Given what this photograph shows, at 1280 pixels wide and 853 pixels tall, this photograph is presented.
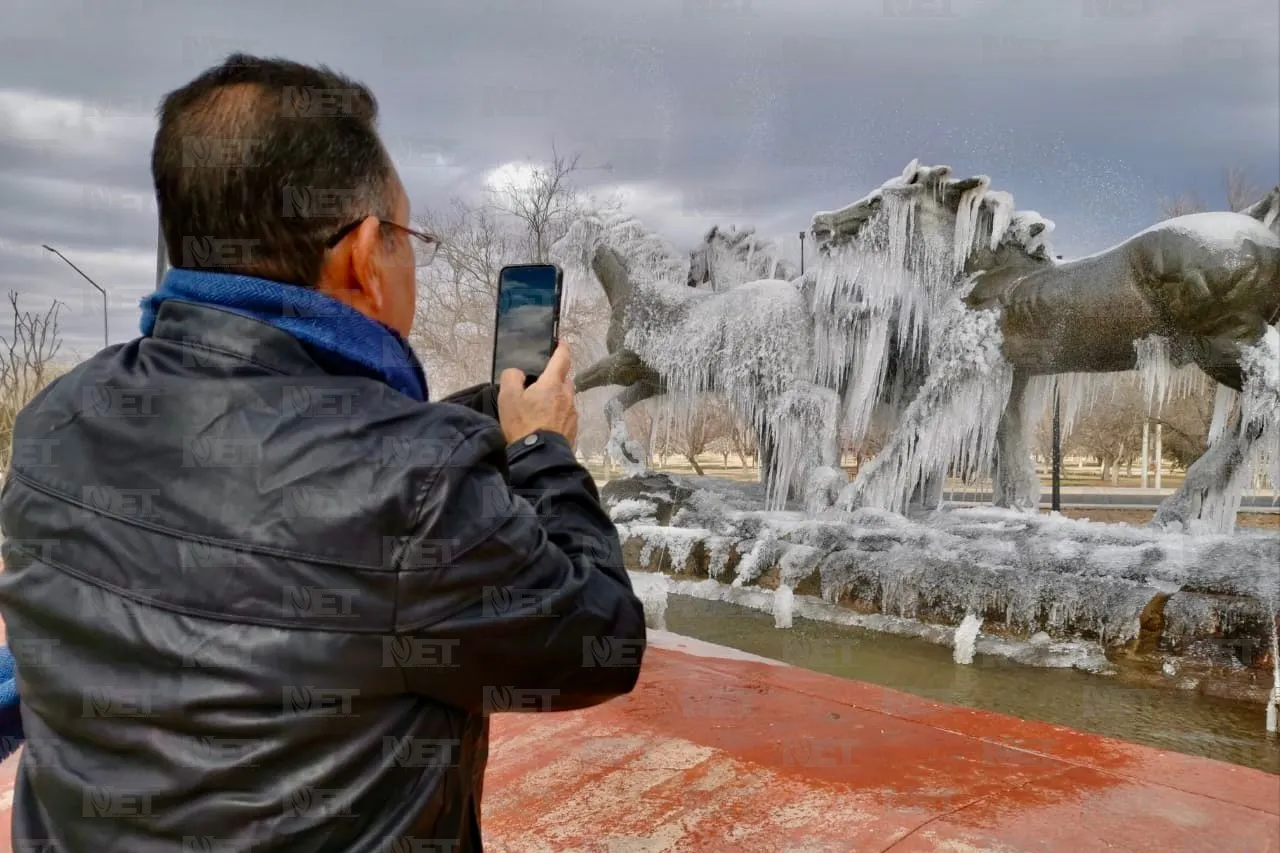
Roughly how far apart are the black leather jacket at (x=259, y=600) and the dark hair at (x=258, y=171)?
0.30ft

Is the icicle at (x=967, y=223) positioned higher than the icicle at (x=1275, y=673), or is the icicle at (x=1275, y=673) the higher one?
the icicle at (x=967, y=223)

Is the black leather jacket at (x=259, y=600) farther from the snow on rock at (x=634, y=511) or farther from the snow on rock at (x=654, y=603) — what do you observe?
the snow on rock at (x=634, y=511)

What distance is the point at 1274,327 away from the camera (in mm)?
6168

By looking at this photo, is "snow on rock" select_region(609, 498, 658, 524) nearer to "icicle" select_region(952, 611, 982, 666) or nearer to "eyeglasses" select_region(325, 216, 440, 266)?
"icicle" select_region(952, 611, 982, 666)

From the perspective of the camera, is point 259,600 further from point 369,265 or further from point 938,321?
point 938,321

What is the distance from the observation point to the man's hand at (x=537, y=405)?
1.17m

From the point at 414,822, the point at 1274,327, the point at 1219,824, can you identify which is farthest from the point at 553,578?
the point at 1274,327

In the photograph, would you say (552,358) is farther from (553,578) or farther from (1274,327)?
(1274,327)

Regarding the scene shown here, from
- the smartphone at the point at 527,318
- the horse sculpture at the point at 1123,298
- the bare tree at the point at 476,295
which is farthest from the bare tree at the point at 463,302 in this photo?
the smartphone at the point at 527,318

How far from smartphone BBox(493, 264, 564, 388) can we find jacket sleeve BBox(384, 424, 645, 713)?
26cm

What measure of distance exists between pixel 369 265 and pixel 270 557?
35 cm

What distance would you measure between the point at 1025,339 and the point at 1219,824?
619cm

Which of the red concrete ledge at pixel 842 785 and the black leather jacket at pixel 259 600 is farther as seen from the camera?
the red concrete ledge at pixel 842 785

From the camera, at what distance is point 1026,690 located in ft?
17.0
